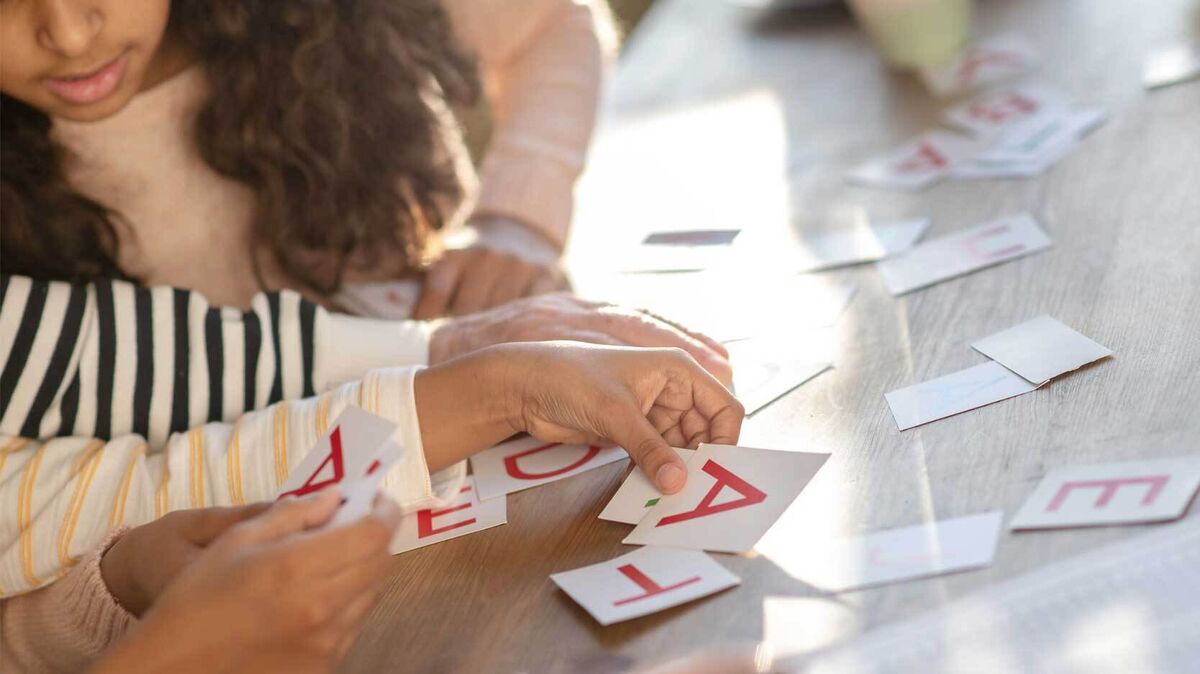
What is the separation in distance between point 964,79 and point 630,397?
820 mm

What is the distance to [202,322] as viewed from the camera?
95 centimetres

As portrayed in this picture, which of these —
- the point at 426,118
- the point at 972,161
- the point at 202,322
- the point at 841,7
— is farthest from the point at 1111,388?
the point at 841,7

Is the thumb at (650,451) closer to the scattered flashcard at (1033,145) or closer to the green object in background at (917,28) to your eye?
the scattered flashcard at (1033,145)

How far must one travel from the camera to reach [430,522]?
81 centimetres

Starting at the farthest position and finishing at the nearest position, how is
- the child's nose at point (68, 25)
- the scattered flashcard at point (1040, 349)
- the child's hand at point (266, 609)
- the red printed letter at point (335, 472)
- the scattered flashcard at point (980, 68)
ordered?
the scattered flashcard at point (980, 68) < the child's nose at point (68, 25) < the scattered flashcard at point (1040, 349) < the red printed letter at point (335, 472) < the child's hand at point (266, 609)

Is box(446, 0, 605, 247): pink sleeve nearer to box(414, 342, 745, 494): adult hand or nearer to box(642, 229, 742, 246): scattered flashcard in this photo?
box(642, 229, 742, 246): scattered flashcard

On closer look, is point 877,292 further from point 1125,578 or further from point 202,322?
point 202,322

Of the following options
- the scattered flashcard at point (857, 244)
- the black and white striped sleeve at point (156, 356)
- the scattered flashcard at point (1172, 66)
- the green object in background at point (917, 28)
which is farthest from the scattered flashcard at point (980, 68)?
the black and white striped sleeve at point (156, 356)

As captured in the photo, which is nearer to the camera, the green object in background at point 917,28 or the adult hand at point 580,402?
the adult hand at point 580,402

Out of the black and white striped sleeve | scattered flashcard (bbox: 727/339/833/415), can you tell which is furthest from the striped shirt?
scattered flashcard (bbox: 727/339/833/415)

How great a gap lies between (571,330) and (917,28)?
0.74 meters

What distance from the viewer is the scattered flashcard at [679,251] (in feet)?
3.70

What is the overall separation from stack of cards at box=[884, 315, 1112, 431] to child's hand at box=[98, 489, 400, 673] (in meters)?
0.37

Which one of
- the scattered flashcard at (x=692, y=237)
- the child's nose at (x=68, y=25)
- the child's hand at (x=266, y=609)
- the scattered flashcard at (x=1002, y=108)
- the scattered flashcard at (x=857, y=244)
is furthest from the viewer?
the scattered flashcard at (x=1002, y=108)
